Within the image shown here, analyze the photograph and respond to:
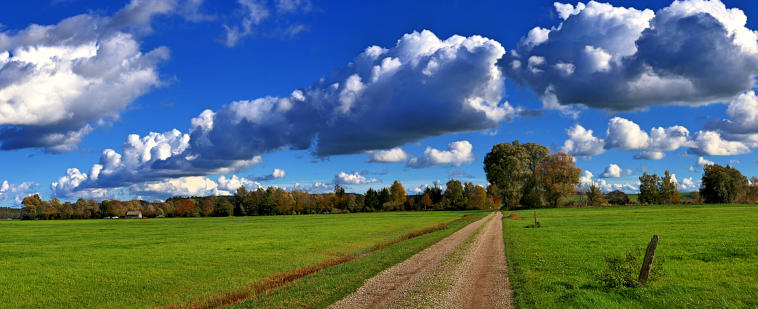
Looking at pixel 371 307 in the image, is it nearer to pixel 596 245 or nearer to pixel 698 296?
pixel 698 296

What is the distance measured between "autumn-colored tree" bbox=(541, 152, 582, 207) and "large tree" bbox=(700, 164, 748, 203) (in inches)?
1974

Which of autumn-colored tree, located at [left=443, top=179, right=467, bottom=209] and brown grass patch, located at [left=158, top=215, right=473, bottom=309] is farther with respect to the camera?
autumn-colored tree, located at [left=443, top=179, right=467, bottom=209]

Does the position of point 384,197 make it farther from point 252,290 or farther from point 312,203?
point 252,290

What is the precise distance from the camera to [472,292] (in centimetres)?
1470

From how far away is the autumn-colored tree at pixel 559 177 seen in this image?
398 ft

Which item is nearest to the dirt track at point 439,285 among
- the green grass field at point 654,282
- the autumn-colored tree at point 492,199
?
the green grass field at point 654,282

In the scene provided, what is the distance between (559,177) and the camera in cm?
12338

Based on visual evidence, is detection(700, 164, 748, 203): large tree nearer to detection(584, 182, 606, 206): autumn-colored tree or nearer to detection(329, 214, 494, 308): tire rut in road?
detection(584, 182, 606, 206): autumn-colored tree

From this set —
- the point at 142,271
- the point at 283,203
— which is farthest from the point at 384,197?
the point at 142,271

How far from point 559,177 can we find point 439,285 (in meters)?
118

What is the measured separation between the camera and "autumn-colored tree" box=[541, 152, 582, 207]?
12125 centimetres

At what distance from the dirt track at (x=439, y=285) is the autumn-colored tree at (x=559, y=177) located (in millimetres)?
107155

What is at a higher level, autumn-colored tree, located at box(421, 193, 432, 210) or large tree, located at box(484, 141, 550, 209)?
large tree, located at box(484, 141, 550, 209)

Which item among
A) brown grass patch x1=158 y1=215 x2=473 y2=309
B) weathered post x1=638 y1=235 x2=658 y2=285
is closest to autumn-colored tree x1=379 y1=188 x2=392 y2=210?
brown grass patch x1=158 y1=215 x2=473 y2=309
